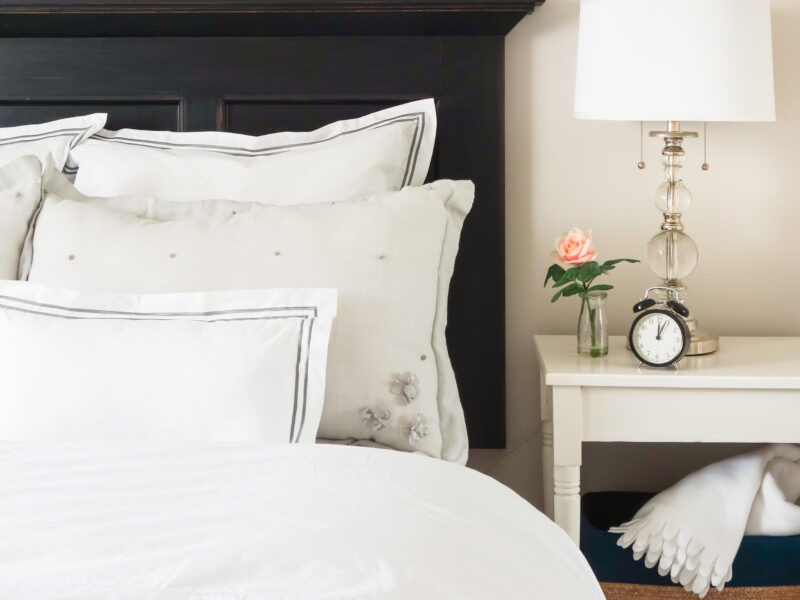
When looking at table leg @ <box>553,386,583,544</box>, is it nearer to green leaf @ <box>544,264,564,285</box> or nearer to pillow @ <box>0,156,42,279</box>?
green leaf @ <box>544,264,564,285</box>

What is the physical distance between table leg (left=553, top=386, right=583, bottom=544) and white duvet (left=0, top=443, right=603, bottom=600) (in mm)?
461

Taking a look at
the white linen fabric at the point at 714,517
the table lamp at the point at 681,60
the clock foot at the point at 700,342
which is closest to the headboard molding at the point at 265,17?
the table lamp at the point at 681,60

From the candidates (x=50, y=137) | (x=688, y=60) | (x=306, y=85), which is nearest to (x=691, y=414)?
(x=688, y=60)

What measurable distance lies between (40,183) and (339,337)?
647 mm

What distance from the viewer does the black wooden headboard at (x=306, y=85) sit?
1.96 metres

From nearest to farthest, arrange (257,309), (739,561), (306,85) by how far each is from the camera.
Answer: (257,309) < (739,561) < (306,85)

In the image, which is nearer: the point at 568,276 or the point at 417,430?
the point at 417,430

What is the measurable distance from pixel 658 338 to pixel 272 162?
81 centimetres

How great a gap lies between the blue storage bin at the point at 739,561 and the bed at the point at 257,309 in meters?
0.34

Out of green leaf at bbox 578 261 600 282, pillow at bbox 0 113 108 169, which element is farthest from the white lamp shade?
pillow at bbox 0 113 108 169

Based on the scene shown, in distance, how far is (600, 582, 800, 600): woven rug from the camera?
171 cm

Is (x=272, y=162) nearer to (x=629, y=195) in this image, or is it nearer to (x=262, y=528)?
(x=629, y=195)

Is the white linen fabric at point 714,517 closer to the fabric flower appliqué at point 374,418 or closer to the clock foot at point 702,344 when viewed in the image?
the clock foot at point 702,344

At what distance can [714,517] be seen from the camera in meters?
1.68
